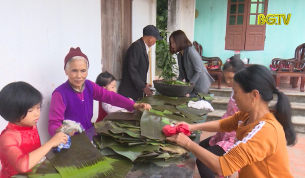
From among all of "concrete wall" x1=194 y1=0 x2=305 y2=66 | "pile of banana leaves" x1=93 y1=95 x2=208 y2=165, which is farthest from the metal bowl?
"concrete wall" x1=194 y1=0 x2=305 y2=66

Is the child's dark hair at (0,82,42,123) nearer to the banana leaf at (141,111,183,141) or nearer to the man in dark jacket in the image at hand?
the banana leaf at (141,111,183,141)

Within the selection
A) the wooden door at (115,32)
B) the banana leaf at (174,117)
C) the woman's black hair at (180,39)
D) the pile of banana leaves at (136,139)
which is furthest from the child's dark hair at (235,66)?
the wooden door at (115,32)

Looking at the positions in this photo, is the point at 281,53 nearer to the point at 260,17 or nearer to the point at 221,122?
the point at 260,17

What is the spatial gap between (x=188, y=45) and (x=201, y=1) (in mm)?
5481

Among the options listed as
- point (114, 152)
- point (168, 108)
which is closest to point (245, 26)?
point (168, 108)

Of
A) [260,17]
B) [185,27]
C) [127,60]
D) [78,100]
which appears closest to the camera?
[78,100]

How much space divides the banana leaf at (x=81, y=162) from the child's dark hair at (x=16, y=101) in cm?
29

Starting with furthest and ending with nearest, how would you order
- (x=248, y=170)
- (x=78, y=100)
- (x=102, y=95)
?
(x=102, y=95)
(x=78, y=100)
(x=248, y=170)

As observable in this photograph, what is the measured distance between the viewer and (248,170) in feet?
4.78

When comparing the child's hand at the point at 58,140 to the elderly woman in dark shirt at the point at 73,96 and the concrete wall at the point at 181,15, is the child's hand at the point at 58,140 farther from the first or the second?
the concrete wall at the point at 181,15

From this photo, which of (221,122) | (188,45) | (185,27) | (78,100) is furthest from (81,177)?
(185,27)

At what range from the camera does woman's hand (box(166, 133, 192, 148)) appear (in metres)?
1.46

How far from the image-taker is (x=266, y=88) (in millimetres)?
1403

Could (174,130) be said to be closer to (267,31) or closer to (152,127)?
(152,127)
